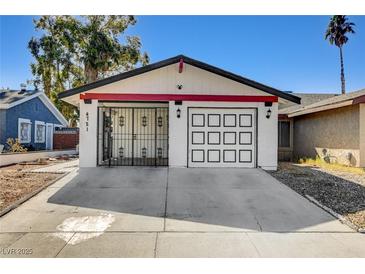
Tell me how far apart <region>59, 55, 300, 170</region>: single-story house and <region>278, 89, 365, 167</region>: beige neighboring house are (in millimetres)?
3305

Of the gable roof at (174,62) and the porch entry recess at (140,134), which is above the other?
the gable roof at (174,62)

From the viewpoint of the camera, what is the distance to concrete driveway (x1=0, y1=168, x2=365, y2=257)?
14.5 ft

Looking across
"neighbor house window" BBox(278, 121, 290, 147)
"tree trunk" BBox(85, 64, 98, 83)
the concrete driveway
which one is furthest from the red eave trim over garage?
"tree trunk" BBox(85, 64, 98, 83)

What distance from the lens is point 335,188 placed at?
8.20 m

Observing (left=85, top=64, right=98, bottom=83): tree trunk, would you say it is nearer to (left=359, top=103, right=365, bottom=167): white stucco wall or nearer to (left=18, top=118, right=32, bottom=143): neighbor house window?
(left=18, top=118, right=32, bottom=143): neighbor house window

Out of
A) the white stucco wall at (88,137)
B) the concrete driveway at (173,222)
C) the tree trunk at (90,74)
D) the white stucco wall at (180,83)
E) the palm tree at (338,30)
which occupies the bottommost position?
the concrete driveway at (173,222)

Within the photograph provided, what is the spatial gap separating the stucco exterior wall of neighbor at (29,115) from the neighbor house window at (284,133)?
16.3 metres

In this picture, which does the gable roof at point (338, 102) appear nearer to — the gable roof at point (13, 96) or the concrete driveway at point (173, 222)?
the concrete driveway at point (173, 222)

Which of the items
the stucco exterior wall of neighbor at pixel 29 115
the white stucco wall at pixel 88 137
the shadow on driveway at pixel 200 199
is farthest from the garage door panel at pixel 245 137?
the stucco exterior wall of neighbor at pixel 29 115

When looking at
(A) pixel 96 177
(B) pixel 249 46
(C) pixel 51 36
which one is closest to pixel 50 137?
(C) pixel 51 36

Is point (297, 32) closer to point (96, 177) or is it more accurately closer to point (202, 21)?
point (202, 21)

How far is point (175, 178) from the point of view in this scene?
29.8ft

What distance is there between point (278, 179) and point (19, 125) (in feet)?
53.7

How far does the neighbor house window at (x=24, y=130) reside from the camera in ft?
59.8
